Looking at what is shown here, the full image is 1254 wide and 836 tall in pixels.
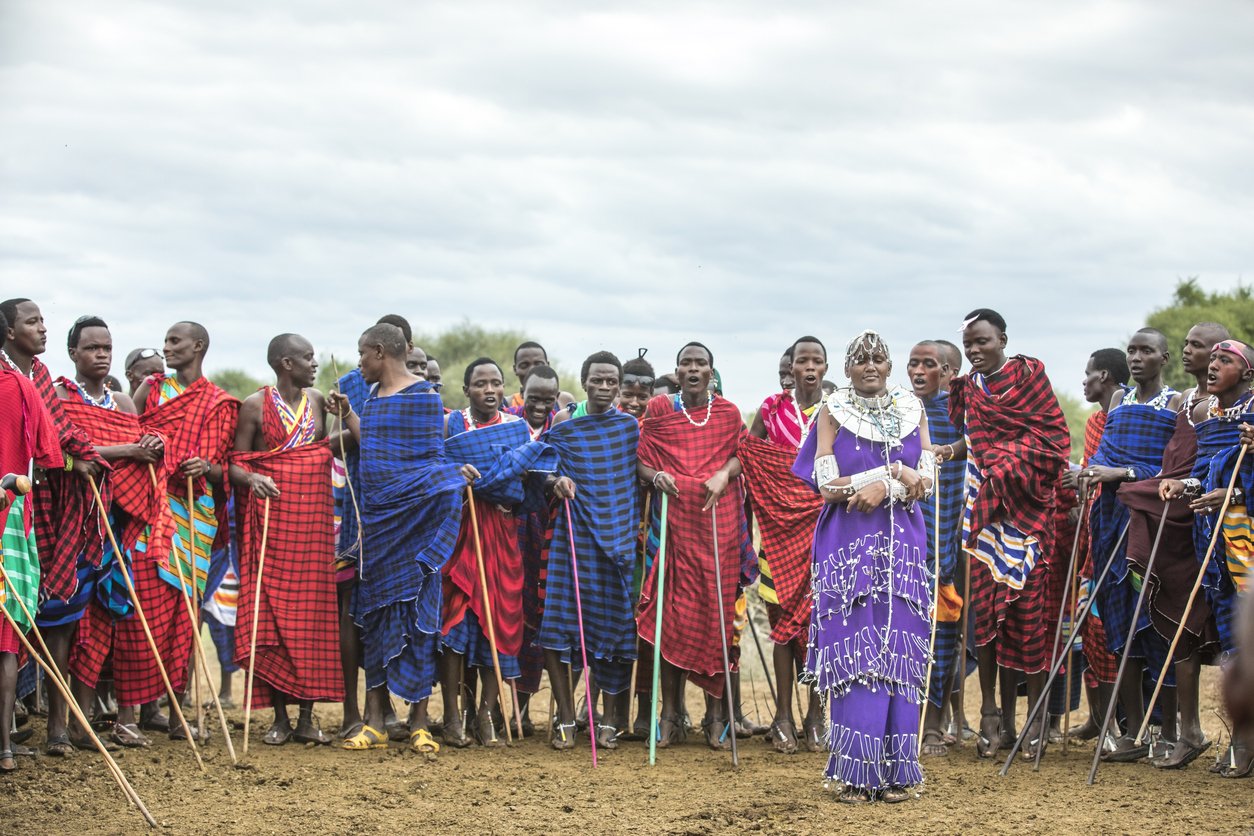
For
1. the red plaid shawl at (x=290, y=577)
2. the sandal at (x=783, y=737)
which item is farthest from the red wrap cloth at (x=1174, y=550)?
the red plaid shawl at (x=290, y=577)

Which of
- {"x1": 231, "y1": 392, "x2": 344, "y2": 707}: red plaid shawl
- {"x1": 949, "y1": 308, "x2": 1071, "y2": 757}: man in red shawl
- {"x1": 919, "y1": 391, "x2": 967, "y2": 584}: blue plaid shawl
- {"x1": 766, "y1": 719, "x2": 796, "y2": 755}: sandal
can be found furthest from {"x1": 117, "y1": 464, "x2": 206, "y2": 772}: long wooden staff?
{"x1": 949, "y1": 308, "x2": 1071, "y2": 757}: man in red shawl

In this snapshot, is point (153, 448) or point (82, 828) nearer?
point (82, 828)

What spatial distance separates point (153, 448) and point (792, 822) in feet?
15.5

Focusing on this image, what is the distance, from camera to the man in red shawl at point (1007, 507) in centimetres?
862

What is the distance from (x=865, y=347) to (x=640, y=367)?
3010 millimetres

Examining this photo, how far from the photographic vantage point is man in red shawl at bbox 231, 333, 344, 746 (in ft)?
28.7

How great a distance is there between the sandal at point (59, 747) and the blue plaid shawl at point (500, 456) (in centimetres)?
301

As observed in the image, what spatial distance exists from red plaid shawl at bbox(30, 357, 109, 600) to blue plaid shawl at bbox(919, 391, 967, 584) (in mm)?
5485

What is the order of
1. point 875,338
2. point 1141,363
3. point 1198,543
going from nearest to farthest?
point 875,338, point 1198,543, point 1141,363

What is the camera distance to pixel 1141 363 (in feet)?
28.5

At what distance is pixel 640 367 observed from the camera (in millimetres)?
10039

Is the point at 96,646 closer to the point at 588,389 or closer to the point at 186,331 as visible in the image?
the point at 186,331

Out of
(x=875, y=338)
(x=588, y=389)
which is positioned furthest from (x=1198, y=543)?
(x=588, y=389)

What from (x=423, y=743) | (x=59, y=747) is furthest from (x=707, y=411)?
(x=59, y=747)
